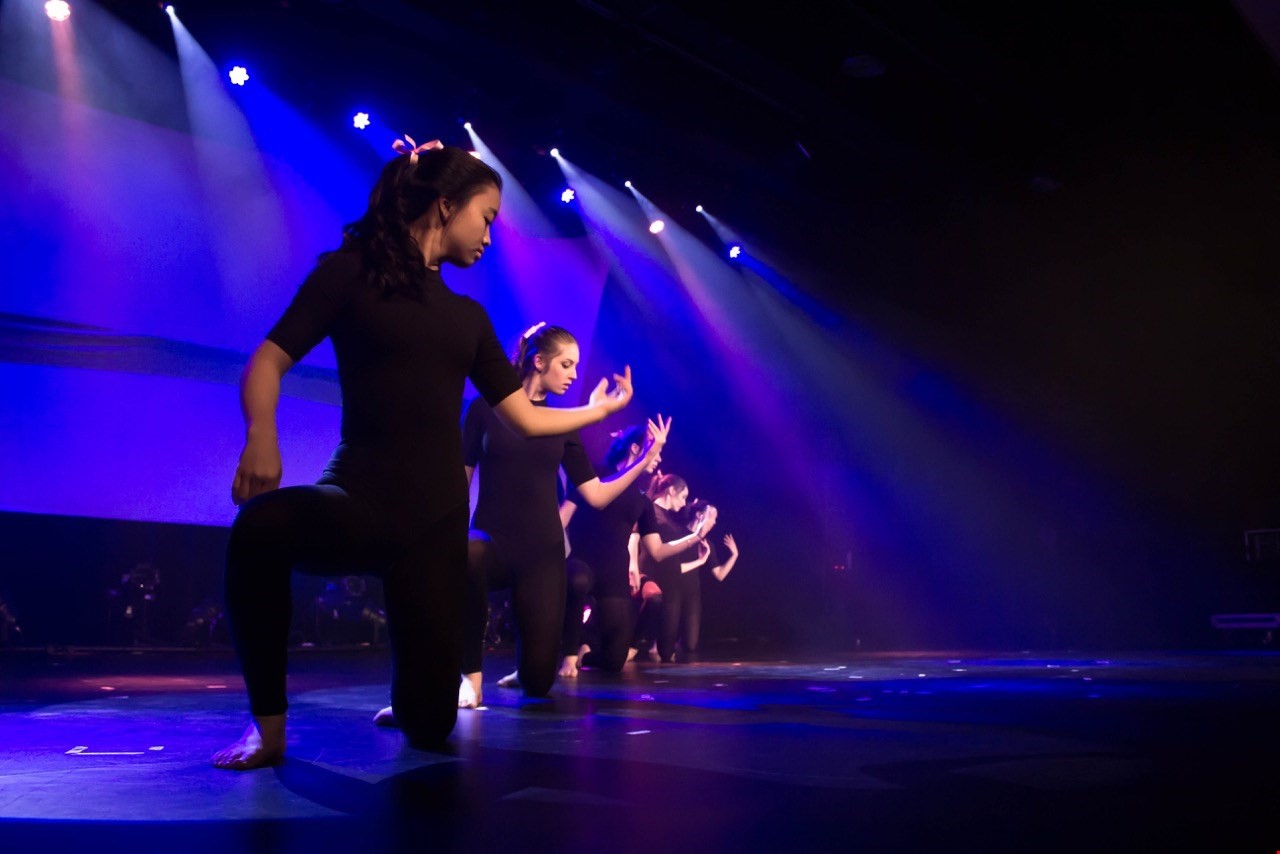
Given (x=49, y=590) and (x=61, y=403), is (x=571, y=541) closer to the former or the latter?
(x=61, y=403)

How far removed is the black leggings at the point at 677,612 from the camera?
8125mm

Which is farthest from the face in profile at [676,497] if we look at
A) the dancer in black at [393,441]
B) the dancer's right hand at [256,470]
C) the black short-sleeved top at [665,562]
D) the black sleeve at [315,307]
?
the dancer's right hand at [256,470]

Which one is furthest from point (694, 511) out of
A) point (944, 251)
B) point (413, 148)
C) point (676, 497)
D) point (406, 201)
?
point (406, 201)

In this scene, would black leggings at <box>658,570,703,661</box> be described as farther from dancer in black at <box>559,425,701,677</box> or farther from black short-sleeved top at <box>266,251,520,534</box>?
black short-sleeved top at <box>266,251,520,534</box>

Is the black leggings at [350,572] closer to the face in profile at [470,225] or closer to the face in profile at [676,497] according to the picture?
the face in profile at [470,225]

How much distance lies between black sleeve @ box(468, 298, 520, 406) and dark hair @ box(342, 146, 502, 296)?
10.1 inches

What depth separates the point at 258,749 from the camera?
2322 millimetres

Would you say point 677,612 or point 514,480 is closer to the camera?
point 514,480

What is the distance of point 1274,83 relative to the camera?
27.3 ft

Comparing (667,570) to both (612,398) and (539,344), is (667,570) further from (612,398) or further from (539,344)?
(612,398)

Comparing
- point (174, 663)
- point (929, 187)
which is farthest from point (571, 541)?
point (929, 187)

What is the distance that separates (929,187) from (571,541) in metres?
5.99

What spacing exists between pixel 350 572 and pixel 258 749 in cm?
45

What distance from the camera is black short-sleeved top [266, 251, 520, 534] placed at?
8.12ft
